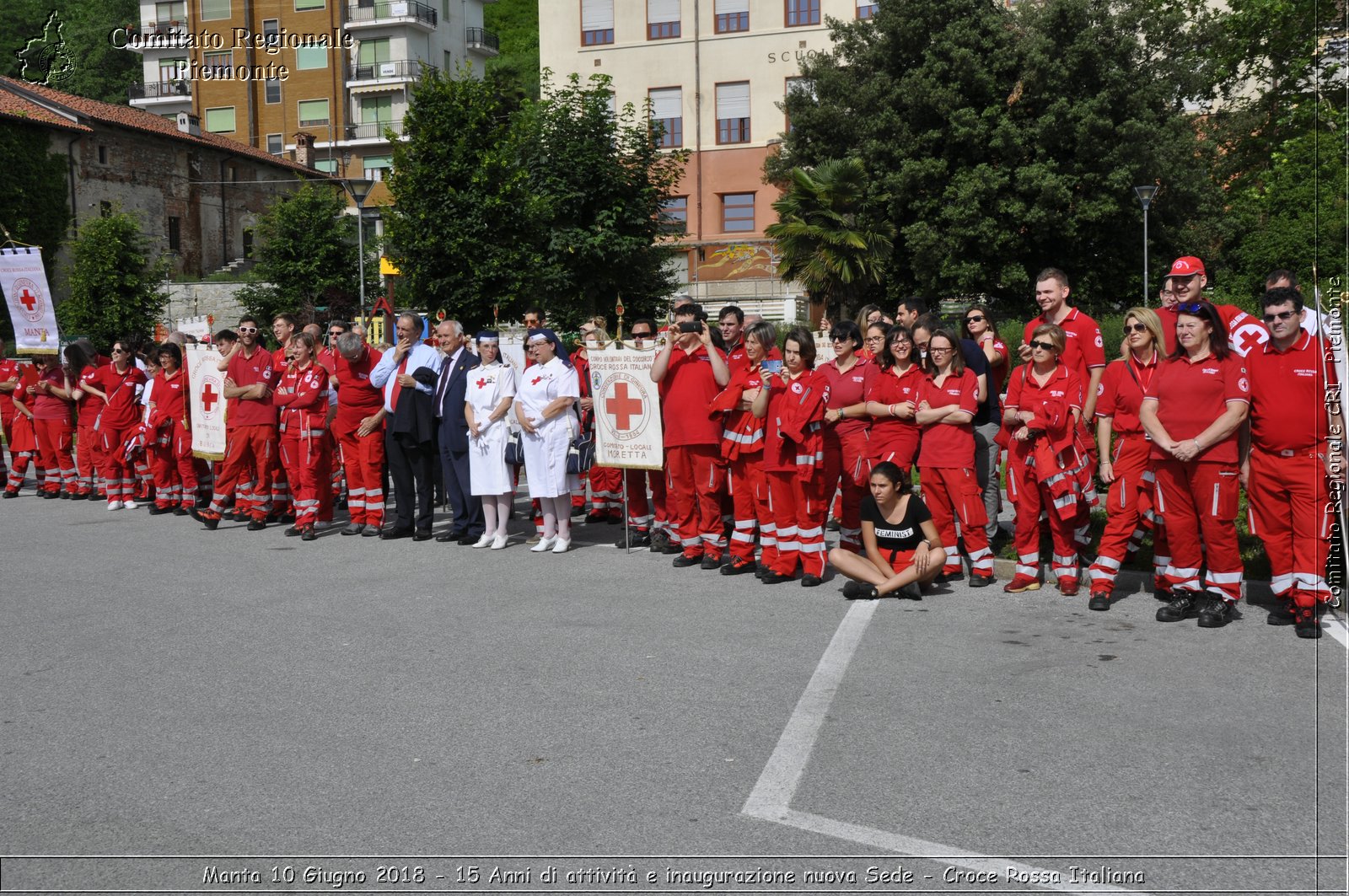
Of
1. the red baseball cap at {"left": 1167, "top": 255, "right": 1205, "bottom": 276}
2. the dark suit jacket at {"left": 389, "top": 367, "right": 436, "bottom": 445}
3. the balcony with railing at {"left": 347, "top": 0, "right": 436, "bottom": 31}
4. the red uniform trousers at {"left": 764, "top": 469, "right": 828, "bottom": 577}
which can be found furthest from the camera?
the balcony with railing at {"left": 347, "top": 0, "right": 436, "bottom": 31}

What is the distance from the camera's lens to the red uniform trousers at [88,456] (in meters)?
15.4

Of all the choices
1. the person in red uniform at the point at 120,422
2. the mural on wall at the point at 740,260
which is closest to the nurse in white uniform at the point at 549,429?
the person in red uniform at the point at 120,422

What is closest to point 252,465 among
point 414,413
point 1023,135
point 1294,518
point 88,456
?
point 414,413

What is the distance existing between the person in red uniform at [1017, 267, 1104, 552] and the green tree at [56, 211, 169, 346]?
1260 inches

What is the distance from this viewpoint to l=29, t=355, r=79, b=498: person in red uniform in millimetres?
16219

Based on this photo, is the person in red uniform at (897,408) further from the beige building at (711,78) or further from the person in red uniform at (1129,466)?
the beige building at (711,78)

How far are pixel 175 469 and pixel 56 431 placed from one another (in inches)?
118

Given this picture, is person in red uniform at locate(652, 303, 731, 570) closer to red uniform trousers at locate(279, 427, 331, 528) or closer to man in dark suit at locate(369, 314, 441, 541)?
man in dark suit at locate(369, 314, 441, 541)

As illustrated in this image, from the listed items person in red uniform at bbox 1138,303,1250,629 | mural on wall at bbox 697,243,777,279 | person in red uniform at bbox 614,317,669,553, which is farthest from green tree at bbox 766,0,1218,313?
person in red uniform at bbox 1138,303,1250,629

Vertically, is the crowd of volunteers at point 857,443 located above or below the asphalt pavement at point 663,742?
above

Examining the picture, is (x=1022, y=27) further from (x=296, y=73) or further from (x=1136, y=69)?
(x=296, y=73)

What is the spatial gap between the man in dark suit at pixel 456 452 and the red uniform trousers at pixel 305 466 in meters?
1.35

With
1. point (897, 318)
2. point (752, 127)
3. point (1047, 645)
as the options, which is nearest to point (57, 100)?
point (752, 127)

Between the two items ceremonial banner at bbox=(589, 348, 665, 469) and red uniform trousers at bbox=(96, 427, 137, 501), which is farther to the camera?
red uniform trousers at bbox=(96, 427, 137, 501)
